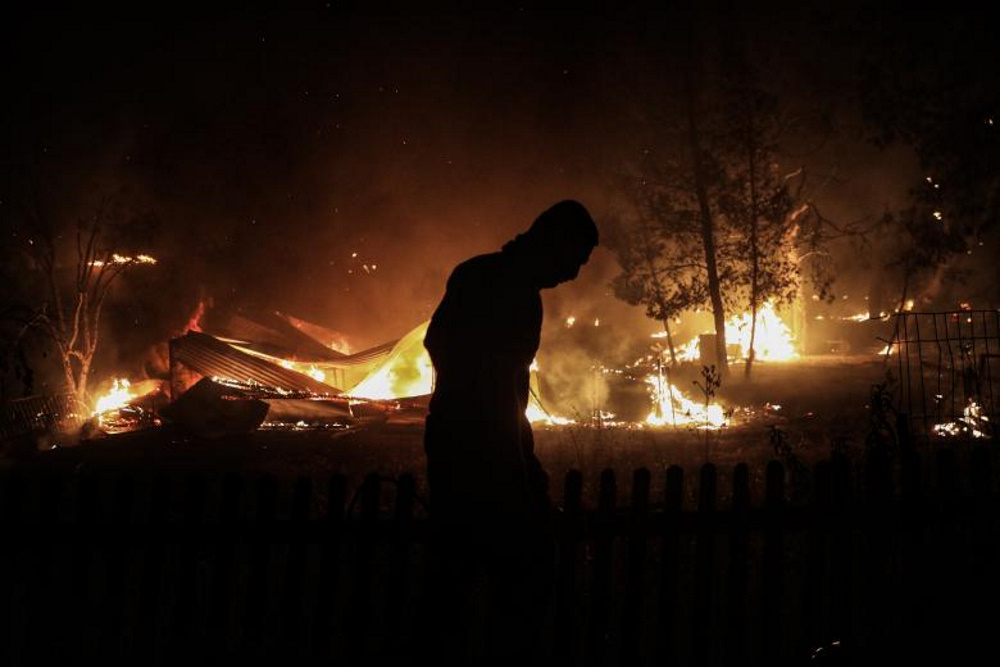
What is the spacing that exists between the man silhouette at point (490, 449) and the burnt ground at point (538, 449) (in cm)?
434

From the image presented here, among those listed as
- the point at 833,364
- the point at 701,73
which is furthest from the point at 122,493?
the point at 833,364

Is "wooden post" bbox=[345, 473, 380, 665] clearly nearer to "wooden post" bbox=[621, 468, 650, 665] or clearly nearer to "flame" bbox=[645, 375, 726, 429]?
"wooden post" bbox=[621, 468, 650, 665]

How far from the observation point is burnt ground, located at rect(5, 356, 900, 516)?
29.8 feet

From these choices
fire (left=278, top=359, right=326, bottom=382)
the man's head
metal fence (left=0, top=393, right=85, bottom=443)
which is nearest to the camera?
the man's head

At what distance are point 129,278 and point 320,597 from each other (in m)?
20.7

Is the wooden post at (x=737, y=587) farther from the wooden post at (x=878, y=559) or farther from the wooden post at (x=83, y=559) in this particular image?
the wooden post at (x=83, y=559)

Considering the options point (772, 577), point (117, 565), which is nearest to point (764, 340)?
point (772, 577)

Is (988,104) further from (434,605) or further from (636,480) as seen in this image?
(434,605)

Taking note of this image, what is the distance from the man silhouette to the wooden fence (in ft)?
3.50

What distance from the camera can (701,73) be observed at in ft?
57.6

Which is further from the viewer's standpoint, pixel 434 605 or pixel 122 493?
pixel 122 493

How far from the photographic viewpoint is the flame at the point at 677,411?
489 inches

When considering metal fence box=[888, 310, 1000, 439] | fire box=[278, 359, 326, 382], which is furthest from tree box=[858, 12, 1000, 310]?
fire box=[278, 359, 326, 382]

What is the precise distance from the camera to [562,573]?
13.4 ft
